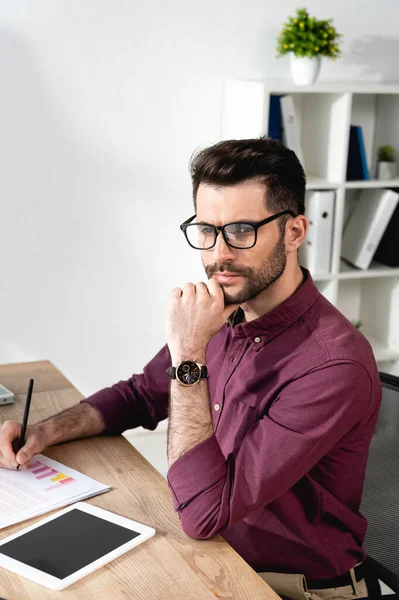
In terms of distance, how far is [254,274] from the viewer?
1588mm

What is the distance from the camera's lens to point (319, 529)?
4.97ft

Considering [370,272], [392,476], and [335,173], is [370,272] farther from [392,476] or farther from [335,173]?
[392,476]

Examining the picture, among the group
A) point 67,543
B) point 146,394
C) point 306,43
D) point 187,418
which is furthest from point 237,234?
point 306,43

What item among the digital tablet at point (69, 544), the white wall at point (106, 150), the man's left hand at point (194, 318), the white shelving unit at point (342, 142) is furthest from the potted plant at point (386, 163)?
the digital tablet at point (69, 544)

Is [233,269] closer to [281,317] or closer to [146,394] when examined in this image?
[281,317]

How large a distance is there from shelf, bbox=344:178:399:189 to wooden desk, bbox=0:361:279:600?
203 cm

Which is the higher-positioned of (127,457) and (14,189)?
(14,189)

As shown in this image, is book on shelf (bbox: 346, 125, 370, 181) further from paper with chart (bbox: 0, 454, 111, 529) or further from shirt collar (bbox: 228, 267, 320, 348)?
paper with chart (bbox: 0, 454, 111, 529)

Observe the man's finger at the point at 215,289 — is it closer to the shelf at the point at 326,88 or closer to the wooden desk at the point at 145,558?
the wooden desk at the point at 145,558

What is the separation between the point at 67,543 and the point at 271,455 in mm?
367

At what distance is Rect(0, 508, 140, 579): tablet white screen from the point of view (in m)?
1.24

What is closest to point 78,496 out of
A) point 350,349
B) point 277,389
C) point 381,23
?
point 277,389

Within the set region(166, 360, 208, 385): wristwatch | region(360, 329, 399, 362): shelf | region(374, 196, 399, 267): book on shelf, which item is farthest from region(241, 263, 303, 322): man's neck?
region(360, 329, 399, 362): shelf

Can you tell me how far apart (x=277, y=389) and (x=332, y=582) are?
0.38 m
